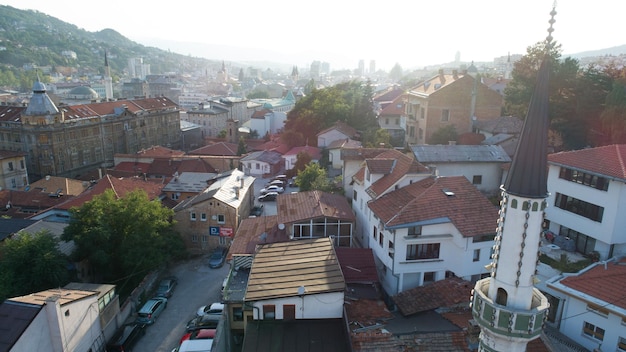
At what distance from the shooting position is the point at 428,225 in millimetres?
20359

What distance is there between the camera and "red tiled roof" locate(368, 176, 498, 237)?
20.2 meters

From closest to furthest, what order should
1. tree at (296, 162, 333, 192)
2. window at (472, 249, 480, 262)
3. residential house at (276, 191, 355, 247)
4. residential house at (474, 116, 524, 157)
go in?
window at (472, 249, 480, 262), residential house at (276, 191, 355, 247), tree at (296, 162, 333, 192), residential house at (474, 116, 524, 157)

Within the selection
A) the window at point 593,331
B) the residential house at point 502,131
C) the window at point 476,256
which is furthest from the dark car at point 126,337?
the residential house at point 502,131

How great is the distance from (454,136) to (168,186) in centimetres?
2622

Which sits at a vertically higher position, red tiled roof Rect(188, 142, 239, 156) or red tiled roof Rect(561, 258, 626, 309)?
red tiled roof Rect(561, 258, 626, 309)

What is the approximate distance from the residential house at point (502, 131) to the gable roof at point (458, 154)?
10.3 feet

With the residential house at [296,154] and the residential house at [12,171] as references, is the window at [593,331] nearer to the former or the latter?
the residential house at [296,154]

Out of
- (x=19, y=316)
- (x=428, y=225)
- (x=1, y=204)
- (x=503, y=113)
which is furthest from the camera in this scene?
(x=503, y=113)

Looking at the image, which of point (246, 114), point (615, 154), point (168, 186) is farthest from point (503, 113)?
point (246, 114)

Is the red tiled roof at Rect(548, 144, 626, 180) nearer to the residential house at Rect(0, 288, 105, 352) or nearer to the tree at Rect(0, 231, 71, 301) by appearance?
the residential house at Rect(0, 288, 105, 352)

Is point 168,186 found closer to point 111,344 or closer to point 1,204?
point 1,204

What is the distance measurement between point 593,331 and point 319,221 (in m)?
13.7

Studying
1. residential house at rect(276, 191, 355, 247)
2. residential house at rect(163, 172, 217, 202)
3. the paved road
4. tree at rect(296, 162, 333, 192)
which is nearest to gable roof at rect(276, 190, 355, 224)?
residential house at rect(276, 191, 355, 247)

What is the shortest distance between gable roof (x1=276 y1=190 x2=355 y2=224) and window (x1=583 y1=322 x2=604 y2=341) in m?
12.1
